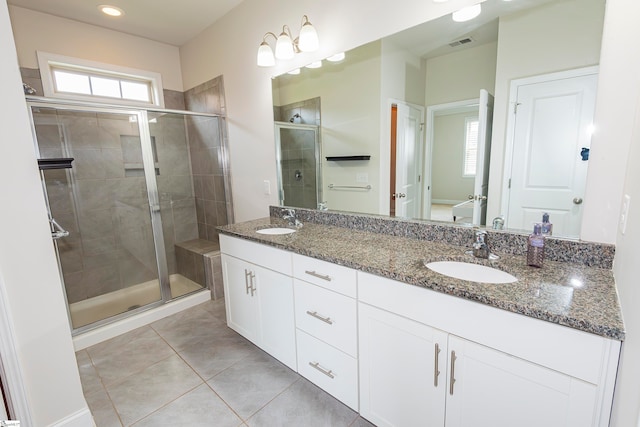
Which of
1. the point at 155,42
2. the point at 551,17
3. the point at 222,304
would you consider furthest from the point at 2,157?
the point at 155,42

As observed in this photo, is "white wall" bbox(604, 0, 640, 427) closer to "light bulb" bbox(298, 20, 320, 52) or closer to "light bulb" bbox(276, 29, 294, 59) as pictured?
"light bulb" bbox(298, 20, 320, 52)

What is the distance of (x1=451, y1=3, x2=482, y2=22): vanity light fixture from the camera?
1356 millimetres

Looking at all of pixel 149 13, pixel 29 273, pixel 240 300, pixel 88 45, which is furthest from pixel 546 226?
pixel 88 45

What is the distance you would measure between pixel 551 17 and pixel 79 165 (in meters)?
3.57

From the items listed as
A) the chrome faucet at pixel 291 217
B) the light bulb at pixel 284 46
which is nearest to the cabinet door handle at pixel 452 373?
the chrome faucet at pixel 291 217

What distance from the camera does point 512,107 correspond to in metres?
1.31

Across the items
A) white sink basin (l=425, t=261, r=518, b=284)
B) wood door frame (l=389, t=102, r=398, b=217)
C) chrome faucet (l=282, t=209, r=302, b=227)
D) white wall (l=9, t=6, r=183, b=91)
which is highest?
white wall (l=9, t=6, r=183, b=91)

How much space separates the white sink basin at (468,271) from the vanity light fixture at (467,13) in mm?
1184

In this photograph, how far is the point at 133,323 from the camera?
95.0 inches

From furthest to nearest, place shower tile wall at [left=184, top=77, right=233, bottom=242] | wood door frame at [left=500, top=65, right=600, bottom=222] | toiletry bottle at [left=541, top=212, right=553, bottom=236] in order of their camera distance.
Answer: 1. shower tile wall at [left=184, top=77, right=233, bottom=242]
2. toiletry bottle at [left=541, top=212, right=553, bottom=236]
3. wood door frame at [left=500, top=65, right=600, bottom=222]

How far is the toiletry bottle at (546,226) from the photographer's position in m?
1.26

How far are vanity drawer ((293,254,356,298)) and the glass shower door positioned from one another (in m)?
1.96

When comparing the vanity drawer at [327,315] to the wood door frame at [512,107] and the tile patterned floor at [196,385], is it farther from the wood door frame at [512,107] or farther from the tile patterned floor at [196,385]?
the wood door frame at [512,107]

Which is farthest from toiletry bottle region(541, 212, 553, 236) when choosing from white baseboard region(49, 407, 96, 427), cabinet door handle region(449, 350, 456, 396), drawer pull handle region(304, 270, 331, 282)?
white baseboard region(49, 407, 96, 427)
